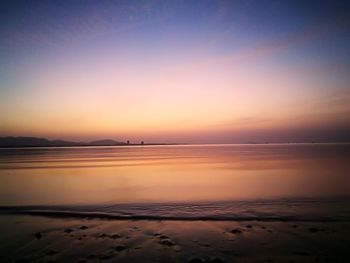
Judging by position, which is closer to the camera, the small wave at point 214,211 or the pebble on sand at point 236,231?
the pebble on sand at point 236,231

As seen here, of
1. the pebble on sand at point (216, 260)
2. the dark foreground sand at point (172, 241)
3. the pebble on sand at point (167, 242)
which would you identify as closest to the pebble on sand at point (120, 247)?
the dark foreground sand at point (172, 241)

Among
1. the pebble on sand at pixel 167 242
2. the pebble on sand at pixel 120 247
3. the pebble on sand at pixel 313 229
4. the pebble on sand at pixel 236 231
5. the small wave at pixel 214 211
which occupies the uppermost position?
the pebble on sand at pixel 313 229

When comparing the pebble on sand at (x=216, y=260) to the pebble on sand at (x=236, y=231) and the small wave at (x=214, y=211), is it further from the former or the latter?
the small wave at (x=214, y=211)

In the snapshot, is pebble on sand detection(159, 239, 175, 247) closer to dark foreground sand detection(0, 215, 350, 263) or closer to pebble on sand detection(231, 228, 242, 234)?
dark foreground sand detection(0, 215, 350, 263)

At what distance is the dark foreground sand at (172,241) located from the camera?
277 inches

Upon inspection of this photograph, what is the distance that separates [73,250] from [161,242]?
246 cm

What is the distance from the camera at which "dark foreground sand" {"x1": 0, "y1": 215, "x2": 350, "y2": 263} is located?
23.1ft

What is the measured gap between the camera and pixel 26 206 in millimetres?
14250

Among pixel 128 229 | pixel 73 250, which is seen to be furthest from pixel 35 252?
pixel 128 229

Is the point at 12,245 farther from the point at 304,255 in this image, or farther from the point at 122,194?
the point at 122,194

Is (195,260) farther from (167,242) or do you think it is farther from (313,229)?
(313,229)

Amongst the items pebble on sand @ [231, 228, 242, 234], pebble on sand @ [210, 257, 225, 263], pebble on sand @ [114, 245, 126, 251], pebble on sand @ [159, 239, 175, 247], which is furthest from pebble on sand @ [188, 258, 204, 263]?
pebble on sand @ [231, 228, 242, 234]

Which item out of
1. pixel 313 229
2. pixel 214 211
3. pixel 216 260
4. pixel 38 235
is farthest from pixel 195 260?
pixel 214 211

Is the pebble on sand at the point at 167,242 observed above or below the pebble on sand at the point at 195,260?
below
